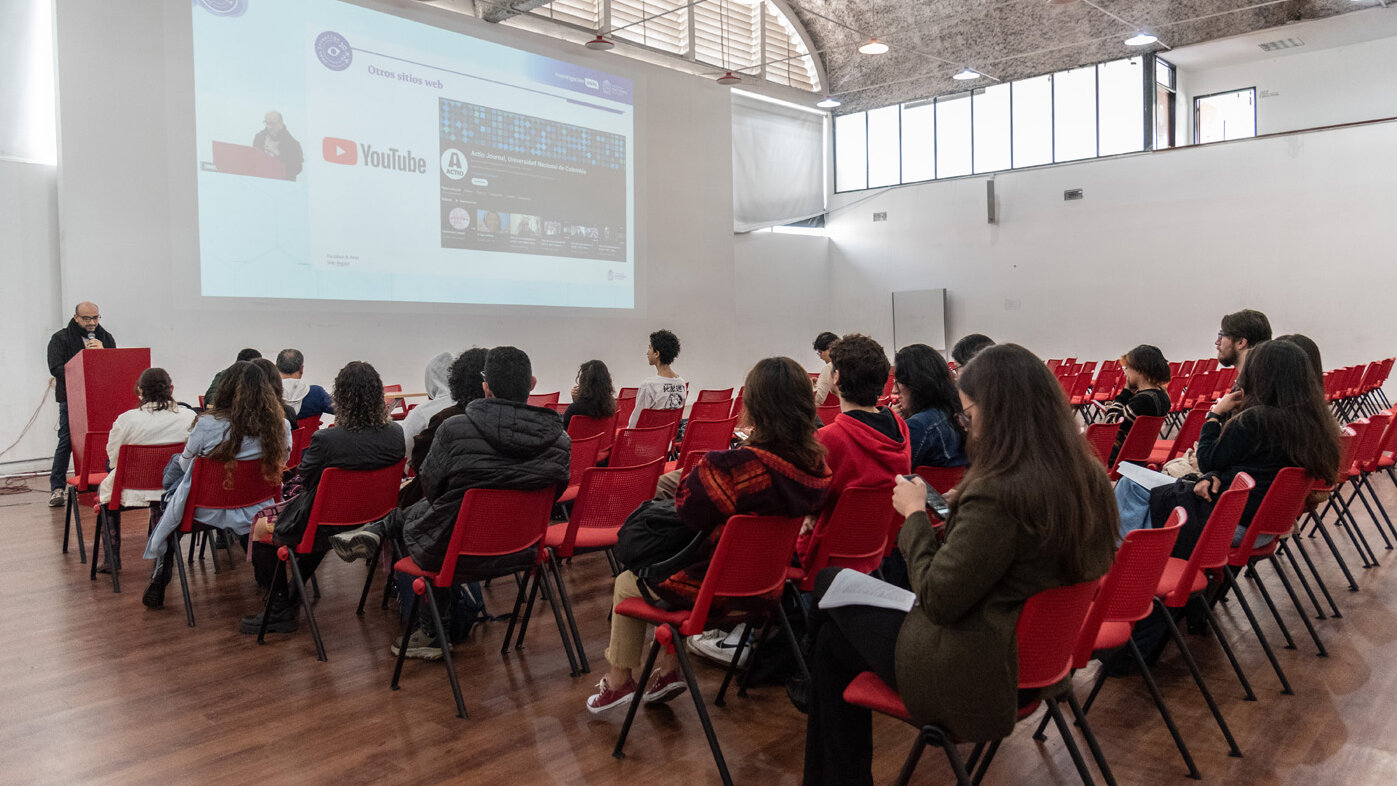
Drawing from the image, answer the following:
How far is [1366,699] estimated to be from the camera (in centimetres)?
310

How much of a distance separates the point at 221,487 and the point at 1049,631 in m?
3.51

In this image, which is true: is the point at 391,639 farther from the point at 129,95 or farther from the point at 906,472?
the point at 129,95

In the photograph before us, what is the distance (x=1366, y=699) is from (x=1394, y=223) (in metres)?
11.9

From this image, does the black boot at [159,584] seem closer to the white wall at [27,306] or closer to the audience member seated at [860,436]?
the audience member seated at [860,436]

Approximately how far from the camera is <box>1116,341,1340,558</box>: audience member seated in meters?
3.36

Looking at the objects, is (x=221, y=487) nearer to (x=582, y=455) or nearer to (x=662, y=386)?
(x=582, y=455)

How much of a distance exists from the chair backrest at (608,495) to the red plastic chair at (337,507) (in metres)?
0.87

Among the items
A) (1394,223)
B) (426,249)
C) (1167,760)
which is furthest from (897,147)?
(1167,760)

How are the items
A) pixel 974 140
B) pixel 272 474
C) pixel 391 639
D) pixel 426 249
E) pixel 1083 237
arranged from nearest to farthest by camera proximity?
pixel 391 639
pixel 272 474
pixel 426 249
pixel 1083 237
pixel 974 140

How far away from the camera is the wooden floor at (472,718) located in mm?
2615

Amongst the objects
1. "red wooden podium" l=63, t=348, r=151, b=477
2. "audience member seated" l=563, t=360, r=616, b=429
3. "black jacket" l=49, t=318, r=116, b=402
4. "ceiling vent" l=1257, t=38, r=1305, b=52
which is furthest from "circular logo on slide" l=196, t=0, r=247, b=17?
"ceiling vent" l=1257, t=38, r=1305, b=52

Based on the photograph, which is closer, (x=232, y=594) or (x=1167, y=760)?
(x=1167, y=760)

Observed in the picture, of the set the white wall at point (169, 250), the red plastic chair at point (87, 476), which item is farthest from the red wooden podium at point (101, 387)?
the white wall at point (169, 250)

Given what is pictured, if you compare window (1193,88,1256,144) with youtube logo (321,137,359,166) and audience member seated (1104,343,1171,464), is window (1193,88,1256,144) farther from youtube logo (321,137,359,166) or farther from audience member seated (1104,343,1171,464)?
youtube logo (321,137,359,166)
